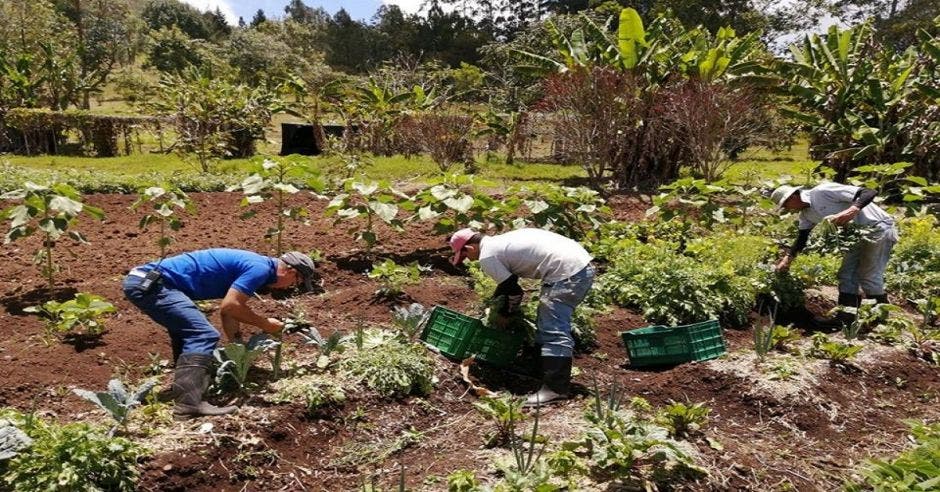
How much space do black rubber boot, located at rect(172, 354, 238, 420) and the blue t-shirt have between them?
448 millimetres

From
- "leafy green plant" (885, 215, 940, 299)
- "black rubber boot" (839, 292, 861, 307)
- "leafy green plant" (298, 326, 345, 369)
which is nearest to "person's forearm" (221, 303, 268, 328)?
"leafy green plant" (298, 326, 345, 369)

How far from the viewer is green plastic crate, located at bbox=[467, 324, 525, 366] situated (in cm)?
464

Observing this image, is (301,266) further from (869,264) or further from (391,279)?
(869,264)

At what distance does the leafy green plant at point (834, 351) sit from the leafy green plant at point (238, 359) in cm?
372

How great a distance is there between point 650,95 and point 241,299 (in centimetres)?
991

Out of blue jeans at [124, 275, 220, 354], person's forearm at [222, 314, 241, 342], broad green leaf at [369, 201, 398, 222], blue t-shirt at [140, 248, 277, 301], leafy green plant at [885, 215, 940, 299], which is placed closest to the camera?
blue jeans at [124, 275, 220, 354]

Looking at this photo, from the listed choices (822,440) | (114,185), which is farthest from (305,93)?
(822,440)

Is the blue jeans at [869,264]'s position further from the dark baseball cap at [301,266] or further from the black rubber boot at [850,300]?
the dark baseball cap at [301,266]

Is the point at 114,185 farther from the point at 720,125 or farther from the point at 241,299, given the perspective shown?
the point at 720,125

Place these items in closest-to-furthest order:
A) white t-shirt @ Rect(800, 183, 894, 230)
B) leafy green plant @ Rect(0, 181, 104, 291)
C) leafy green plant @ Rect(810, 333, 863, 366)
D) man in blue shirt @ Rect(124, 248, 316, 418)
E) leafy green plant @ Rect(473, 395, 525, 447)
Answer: leafy green plant @ Rect(473, 395, 525, 447) → man in blue shirt @ Rect(124, 248, 316, 418) → leafy green plant @ Rect(810, 333, 863, 366) → leafy green plant @ Rect(0, 181, 104, 291) → white t-shirt @ Rect(800, 183, 894, 230)

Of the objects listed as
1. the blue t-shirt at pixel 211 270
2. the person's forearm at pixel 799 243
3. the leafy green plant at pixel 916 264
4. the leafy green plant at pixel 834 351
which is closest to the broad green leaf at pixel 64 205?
the blue t-shirt at pixel 211 270

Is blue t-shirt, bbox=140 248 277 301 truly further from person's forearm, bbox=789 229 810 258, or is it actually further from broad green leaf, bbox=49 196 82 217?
person's forearm, bbox=789 229 810 258

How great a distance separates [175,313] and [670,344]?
10.6 ft

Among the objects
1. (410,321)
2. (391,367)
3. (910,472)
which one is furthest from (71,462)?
(910,472)
